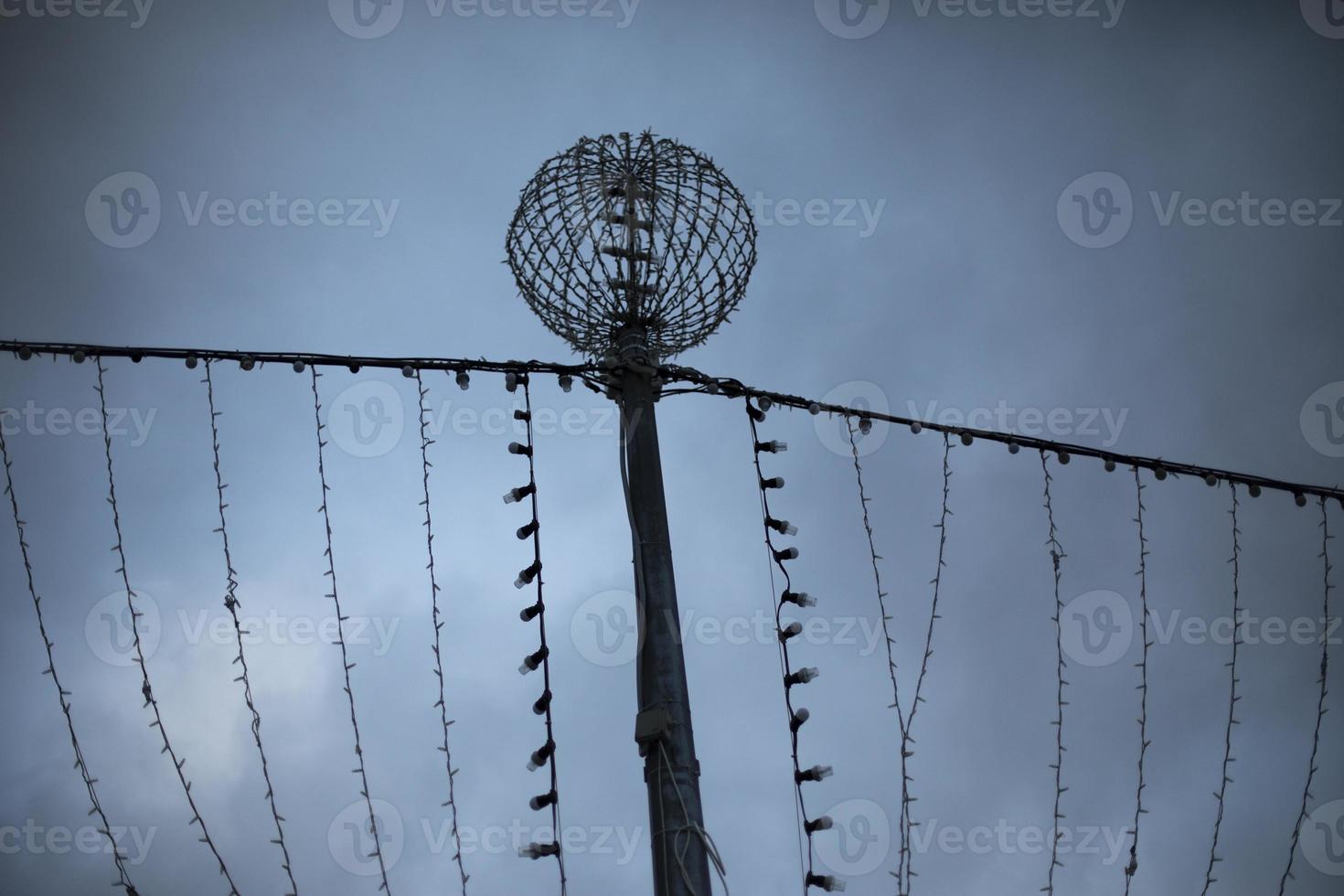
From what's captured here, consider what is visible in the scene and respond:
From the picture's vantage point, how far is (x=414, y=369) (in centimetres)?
522

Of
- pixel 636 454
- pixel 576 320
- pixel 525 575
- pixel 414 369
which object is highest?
pixel 576 320

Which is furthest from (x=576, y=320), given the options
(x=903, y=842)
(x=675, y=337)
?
(x=903, y=842)

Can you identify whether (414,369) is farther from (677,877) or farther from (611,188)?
(677,877)

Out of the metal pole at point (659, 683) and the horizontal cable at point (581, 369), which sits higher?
the horizontal cable at point (581, 369)

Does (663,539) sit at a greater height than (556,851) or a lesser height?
greater

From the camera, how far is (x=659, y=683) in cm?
461

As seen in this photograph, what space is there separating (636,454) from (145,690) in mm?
2546

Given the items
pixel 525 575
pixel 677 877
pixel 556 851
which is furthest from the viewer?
pixel 525 575

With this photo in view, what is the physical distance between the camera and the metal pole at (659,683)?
4254 millimetres

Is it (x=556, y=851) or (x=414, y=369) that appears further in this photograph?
(x=414, y=369)

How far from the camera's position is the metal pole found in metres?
4.25

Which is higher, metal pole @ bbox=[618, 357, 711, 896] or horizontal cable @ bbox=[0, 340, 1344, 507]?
horizontal cable @ bbox=[0, 340, 1344, 507]

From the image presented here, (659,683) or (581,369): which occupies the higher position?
(581,369)

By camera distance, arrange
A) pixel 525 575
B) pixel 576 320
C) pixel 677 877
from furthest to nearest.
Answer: pixel 576 320, pixel 525 575, pixel 677 877
